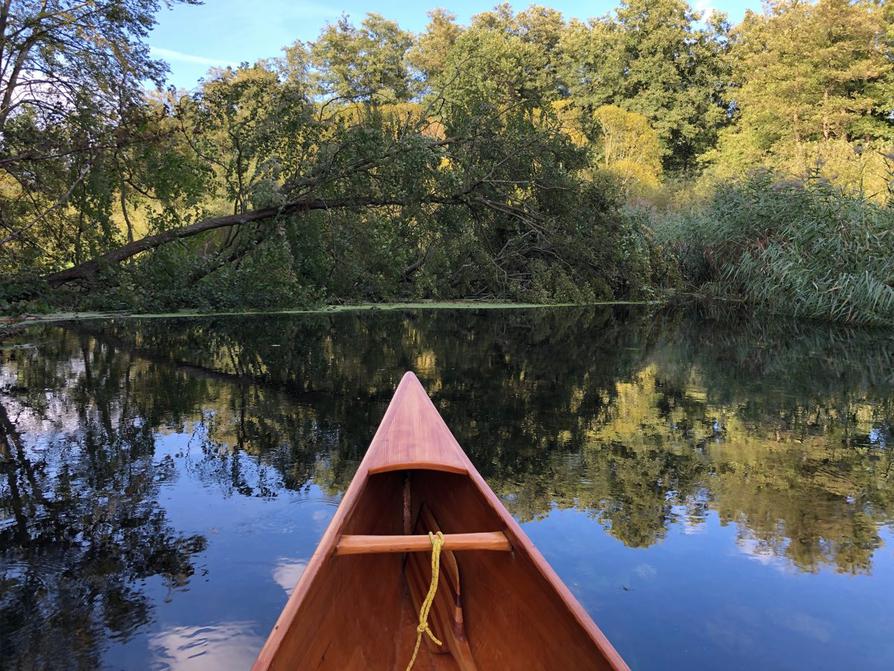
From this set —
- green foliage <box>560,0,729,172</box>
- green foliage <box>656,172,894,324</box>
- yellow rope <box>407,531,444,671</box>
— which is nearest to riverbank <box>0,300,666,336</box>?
green foliage <box>656,172,894,324</box>

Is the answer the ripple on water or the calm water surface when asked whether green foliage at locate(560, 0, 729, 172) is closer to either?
the calm water surface

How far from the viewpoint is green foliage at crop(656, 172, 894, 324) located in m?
11.2

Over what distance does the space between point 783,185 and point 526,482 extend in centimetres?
1211

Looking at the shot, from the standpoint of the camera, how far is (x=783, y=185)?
13.3 meters

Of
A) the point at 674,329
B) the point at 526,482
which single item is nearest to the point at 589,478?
Answer: the point at 526,482

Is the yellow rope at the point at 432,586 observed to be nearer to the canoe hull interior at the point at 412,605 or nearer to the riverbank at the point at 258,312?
the canoe hull interior at the point at 412,605

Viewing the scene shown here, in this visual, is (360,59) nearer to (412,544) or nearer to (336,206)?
(336,206)

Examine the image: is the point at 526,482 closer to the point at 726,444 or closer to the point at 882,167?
the point at 726,444

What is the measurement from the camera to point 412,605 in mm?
2279

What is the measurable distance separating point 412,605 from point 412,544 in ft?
1.66

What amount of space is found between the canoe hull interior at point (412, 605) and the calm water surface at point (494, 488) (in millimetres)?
380

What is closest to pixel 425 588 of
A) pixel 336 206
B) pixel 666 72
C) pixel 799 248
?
pixel 336 206

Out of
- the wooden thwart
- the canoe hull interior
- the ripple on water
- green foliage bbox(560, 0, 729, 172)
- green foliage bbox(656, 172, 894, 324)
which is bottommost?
the ripple on water

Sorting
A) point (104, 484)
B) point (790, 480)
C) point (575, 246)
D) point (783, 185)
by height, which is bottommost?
point (790, 480)
